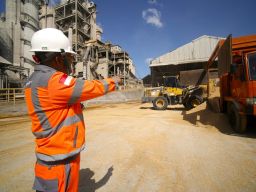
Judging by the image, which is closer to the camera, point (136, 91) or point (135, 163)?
point (135, 163)

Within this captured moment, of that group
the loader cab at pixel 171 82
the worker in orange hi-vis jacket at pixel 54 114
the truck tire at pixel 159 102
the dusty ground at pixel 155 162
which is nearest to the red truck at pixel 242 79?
the dusty ground at pixel 155 162

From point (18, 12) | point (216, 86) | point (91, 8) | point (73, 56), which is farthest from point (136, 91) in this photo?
point (91, 8)

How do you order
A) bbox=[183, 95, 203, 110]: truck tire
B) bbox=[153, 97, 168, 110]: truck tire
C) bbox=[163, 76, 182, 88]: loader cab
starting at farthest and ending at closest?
1. bbox=[163, 76, 182, 88]: loader cab
2. bbox=[153, 97, 168, 110]: truck tire
3. bbox=[183, 95, 203, 110]: truck tire

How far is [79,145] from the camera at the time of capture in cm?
173

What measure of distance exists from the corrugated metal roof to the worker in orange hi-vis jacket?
28.6 m

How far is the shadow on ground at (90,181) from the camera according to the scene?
9.82ft

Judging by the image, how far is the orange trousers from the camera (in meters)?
1.58

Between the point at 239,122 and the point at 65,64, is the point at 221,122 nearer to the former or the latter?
the point at 239,122

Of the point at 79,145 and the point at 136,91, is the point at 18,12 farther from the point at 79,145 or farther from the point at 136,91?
the point at 79,145

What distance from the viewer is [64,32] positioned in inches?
1778

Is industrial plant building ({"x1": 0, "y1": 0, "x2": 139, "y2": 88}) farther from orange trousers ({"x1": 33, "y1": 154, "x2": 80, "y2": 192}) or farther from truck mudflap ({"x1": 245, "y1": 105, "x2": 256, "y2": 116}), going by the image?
truck mudflap ({"x1": 245, "y1": 105, "x2": 256, "y2": 116})

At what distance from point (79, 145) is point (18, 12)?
39.7 metres

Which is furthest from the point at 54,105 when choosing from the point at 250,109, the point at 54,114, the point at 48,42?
the point at 250,109

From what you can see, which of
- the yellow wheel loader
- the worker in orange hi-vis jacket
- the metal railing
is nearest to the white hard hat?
the worker in orange hi-vis jacket
